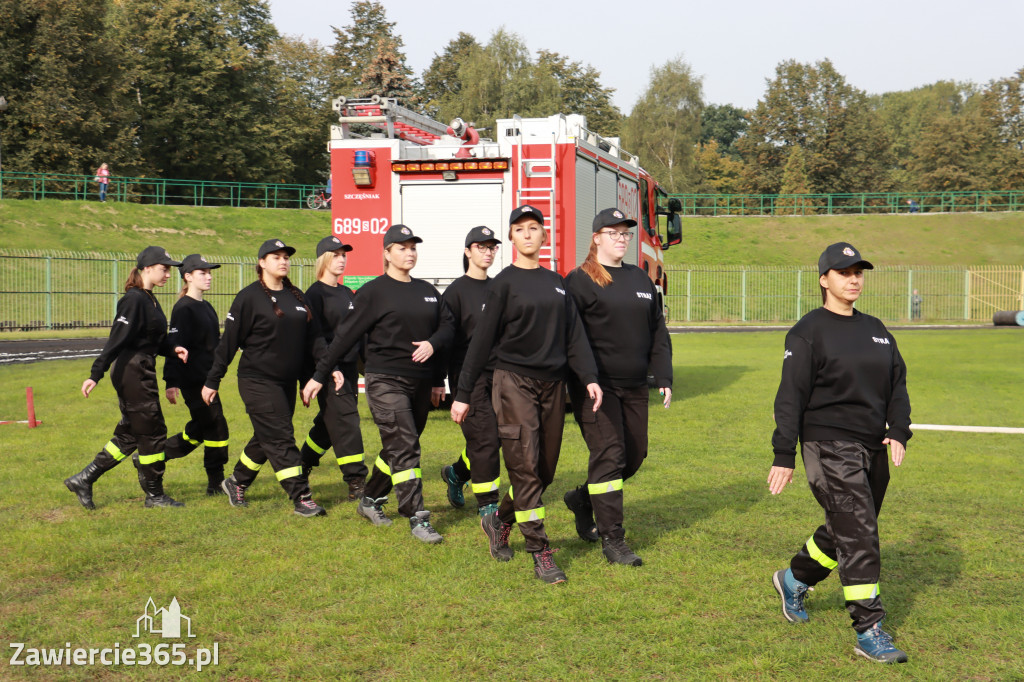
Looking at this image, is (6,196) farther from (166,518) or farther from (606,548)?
(606,548)

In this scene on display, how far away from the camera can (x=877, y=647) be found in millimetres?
4355

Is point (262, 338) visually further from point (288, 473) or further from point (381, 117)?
point (381, 117)

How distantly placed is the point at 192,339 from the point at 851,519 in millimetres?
5469

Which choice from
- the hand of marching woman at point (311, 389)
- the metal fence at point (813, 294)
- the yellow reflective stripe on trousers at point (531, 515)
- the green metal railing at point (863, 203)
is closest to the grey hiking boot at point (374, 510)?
the hand of marching woman at point (311, 389)

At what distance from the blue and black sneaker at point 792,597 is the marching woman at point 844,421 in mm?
105

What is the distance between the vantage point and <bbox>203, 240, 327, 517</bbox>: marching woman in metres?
7.09

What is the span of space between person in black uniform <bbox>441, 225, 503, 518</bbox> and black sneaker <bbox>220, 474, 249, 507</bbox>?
1.75 meters

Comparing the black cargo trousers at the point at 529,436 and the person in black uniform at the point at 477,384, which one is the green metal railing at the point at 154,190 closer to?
the person in black uniform at the point at 477,384

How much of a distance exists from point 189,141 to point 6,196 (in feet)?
42.4

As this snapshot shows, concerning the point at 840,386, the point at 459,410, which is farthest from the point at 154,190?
the point at 840,386

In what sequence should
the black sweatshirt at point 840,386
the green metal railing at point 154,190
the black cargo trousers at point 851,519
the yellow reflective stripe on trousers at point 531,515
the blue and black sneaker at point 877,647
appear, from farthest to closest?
the green metal railing at point 154,190, the yellow reflective stripe on trousers at point 531,515, the black sweatshirt at point 840,386, the black cargo trousers at point 851,519, the blue and black sneaker at point 877,647

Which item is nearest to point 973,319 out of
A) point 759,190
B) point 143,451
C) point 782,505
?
point 759,190

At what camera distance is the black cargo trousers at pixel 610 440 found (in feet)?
19.5

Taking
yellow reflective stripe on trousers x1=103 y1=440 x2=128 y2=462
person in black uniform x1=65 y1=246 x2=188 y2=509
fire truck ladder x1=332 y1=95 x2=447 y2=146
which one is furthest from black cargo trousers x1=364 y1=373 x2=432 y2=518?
fire truck ladder x1=332 y1=95 x2=447 y2=146
